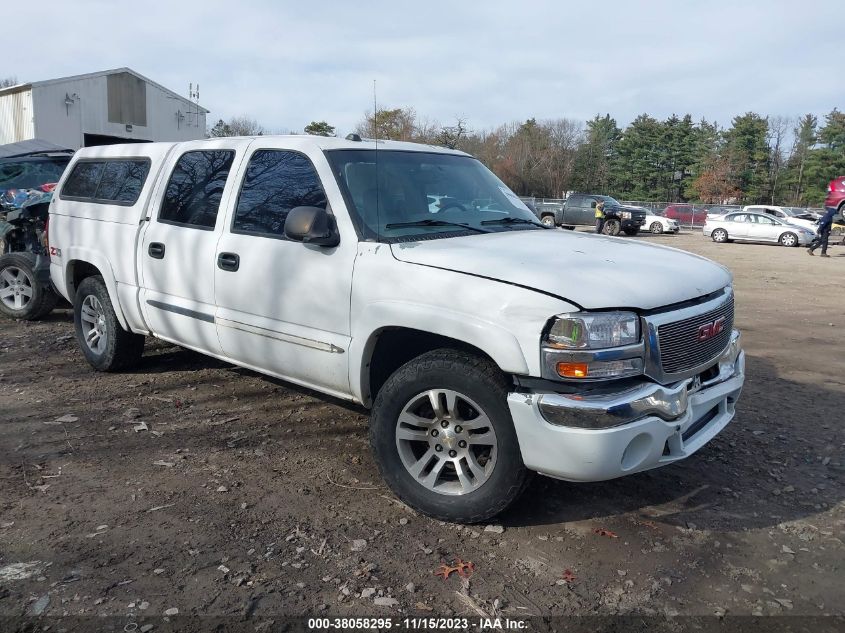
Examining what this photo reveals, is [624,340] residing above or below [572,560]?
above

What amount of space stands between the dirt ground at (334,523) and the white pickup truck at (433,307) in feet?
1.33

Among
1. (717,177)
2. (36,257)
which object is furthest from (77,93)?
(717,177)

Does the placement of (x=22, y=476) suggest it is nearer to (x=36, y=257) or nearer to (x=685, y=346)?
(x=685, y=346)

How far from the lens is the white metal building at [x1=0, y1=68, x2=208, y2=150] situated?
29.2 m

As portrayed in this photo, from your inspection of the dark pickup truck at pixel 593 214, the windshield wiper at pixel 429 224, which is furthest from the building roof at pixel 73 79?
the windshield wiper at pixel 429 224

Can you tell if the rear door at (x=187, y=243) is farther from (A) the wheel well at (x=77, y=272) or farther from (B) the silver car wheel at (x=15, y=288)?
(B) the silver car wheel at (x=15, y=288)

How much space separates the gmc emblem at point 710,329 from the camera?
3435 millimetres

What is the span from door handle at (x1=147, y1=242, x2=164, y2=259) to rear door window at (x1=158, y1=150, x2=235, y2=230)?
176 mm

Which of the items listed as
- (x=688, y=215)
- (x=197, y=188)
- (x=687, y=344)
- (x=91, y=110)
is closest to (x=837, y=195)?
(x=688, y=215)

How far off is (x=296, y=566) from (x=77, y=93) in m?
32.6

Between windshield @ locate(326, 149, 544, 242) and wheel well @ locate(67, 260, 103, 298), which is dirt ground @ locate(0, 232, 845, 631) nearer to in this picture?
wheel well @ locate(67, 260, 103, 298)

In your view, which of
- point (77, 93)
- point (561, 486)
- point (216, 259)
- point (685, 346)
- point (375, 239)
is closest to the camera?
point (685, 346)

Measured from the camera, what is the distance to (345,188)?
155 inches

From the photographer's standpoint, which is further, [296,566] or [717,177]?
[717,177]
